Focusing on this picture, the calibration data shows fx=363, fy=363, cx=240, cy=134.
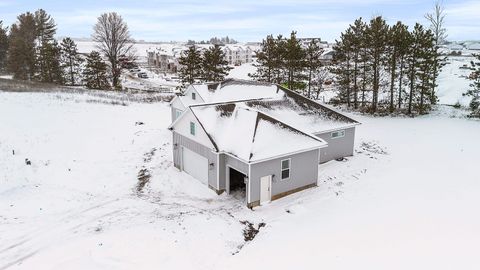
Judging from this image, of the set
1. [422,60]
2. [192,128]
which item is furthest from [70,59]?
[422,60]

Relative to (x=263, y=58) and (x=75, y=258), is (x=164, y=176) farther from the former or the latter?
(x=263, y=58)

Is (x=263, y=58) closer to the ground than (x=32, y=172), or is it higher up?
higher up

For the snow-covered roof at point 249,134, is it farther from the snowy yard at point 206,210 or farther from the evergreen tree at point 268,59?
the evergreen tree at point 268,59

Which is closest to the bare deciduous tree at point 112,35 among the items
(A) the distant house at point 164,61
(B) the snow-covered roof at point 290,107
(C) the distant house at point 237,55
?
(B) the snow-covered roof at point 290,107

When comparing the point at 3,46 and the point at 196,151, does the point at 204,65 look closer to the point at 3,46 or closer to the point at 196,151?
the point at 196,151

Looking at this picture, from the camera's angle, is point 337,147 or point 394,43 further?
point 394,43

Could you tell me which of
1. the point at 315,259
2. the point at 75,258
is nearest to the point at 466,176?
the point at 315,259
